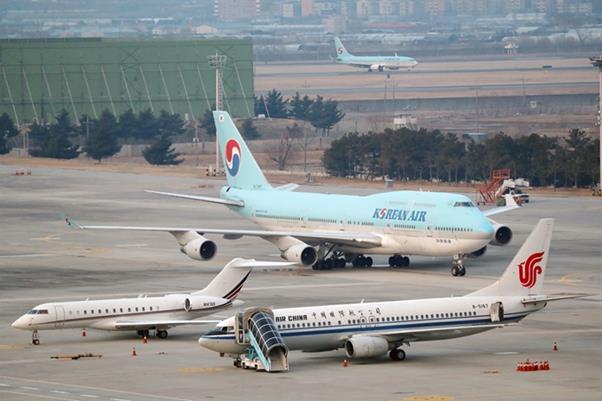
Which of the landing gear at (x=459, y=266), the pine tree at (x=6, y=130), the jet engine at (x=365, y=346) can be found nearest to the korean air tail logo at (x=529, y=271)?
the jet engine at (x=365, y=346)

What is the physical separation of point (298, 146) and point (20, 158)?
31926 millimetres

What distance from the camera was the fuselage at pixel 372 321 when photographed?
196 ft

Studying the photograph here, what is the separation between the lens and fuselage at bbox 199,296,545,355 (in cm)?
5984

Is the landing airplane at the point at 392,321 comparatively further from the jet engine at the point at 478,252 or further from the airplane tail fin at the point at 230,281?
the jet engine at the point at 478,252

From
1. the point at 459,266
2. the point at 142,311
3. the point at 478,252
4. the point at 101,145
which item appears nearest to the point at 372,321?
the point at 142,311

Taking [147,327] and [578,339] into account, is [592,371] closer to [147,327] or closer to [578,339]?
[578,339]

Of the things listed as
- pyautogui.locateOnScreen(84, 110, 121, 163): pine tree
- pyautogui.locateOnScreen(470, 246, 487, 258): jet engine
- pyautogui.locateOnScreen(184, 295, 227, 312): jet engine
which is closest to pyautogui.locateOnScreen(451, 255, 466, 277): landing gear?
pyautogui.locateOnScreen(470, 246, 487, 258): jet engine

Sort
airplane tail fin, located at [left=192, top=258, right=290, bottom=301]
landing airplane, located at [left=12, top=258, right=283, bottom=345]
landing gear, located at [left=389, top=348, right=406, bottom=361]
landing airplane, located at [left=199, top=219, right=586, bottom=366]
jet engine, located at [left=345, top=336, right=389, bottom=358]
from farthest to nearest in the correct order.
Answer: airplane tail fin, located at [left=192, top=258, right=290, bottom=301], landing airplane, located at [left=12, top=258, right=283, bottom=345], landing gear, located at [left=389, top=348, right=406, bottom=361], jet engine, located at [left=345, top=336, right=389, bottom=358], landing airplane, located at [left=199, top=219, right=586, bottom=366]

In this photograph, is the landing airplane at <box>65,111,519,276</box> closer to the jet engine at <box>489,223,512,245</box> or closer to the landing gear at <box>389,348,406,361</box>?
the jet engine at <box>489,223,512,245</box>

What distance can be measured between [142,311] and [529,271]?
615 inches

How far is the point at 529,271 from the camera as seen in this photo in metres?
64.4

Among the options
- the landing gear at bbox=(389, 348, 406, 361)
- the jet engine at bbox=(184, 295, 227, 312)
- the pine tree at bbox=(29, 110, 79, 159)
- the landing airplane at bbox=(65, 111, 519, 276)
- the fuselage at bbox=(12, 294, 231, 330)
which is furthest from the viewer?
the pine tree at bbox=(29, 110, 79, 159)

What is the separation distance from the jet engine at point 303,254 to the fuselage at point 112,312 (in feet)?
A: 67.8

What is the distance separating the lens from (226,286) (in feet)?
Answer: 227
